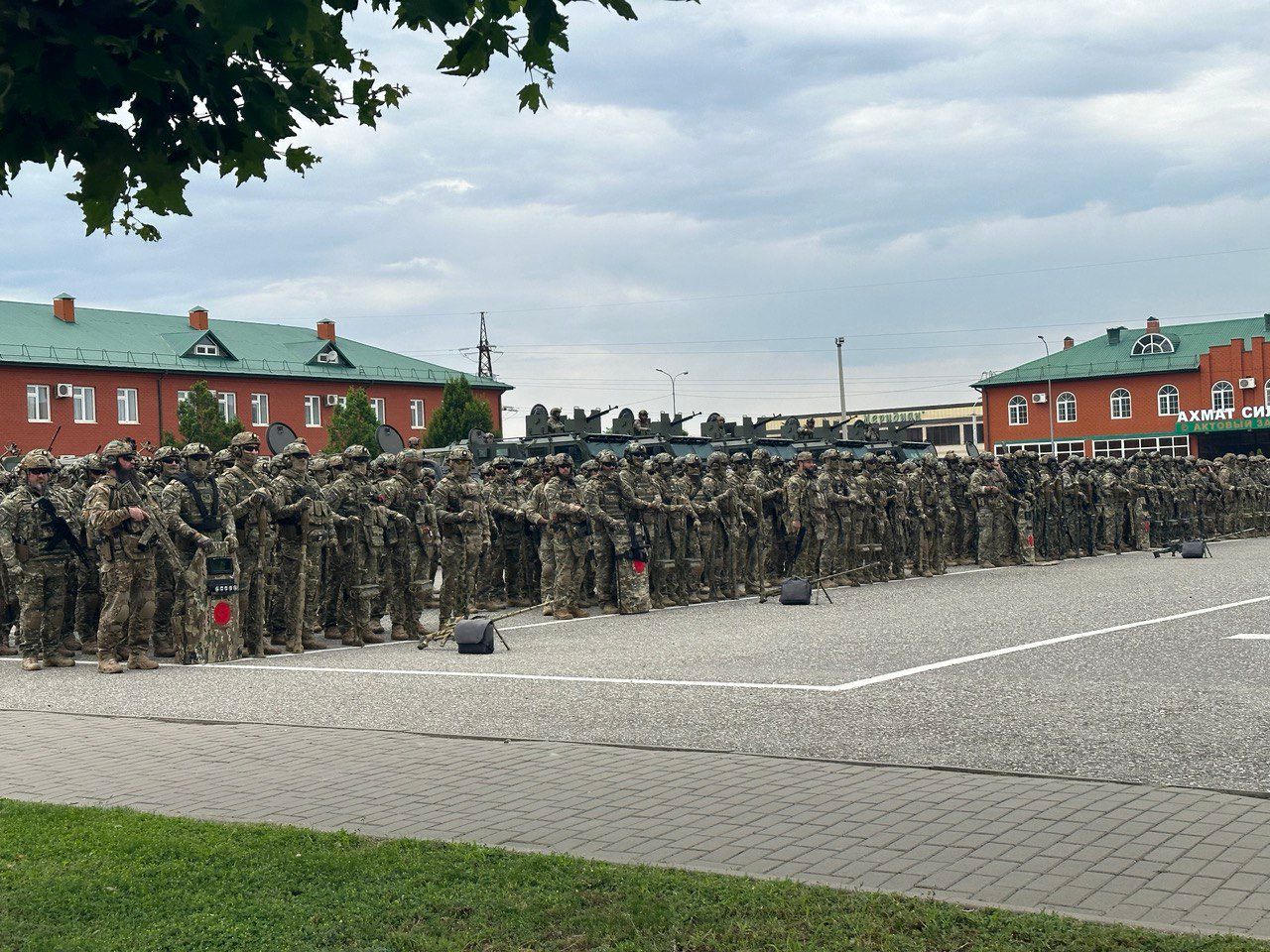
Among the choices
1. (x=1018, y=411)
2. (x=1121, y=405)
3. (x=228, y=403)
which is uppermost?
(x=228, y=403)

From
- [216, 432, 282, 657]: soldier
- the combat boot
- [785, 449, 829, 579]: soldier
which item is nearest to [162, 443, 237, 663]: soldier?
[216, 432, 282, 657]: soldier

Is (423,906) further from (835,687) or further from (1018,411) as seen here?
(1018,411)

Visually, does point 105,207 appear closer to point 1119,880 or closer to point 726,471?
point 1119,880

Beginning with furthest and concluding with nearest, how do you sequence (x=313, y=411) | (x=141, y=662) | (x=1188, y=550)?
(x=313, y=411), (x=1188, y=550), (x=141, y=662)

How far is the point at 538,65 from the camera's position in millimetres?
4918

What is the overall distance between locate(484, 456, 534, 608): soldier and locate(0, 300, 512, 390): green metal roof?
40.8 meters

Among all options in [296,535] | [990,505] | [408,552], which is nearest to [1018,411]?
[990,505]

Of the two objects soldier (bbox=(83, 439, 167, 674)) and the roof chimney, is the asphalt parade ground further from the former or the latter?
the roof chimney

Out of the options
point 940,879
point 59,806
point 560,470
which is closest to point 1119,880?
point 940,879

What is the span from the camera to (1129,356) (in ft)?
246

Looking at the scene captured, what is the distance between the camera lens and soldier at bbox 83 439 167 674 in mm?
12570

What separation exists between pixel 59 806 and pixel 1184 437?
7229 centimetres

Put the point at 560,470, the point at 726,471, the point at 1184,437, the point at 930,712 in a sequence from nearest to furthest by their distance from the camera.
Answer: the point at 930,712
the point at 560,470
the point at 726,471
the point at 1184,437

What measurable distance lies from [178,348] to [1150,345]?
49779 mm
